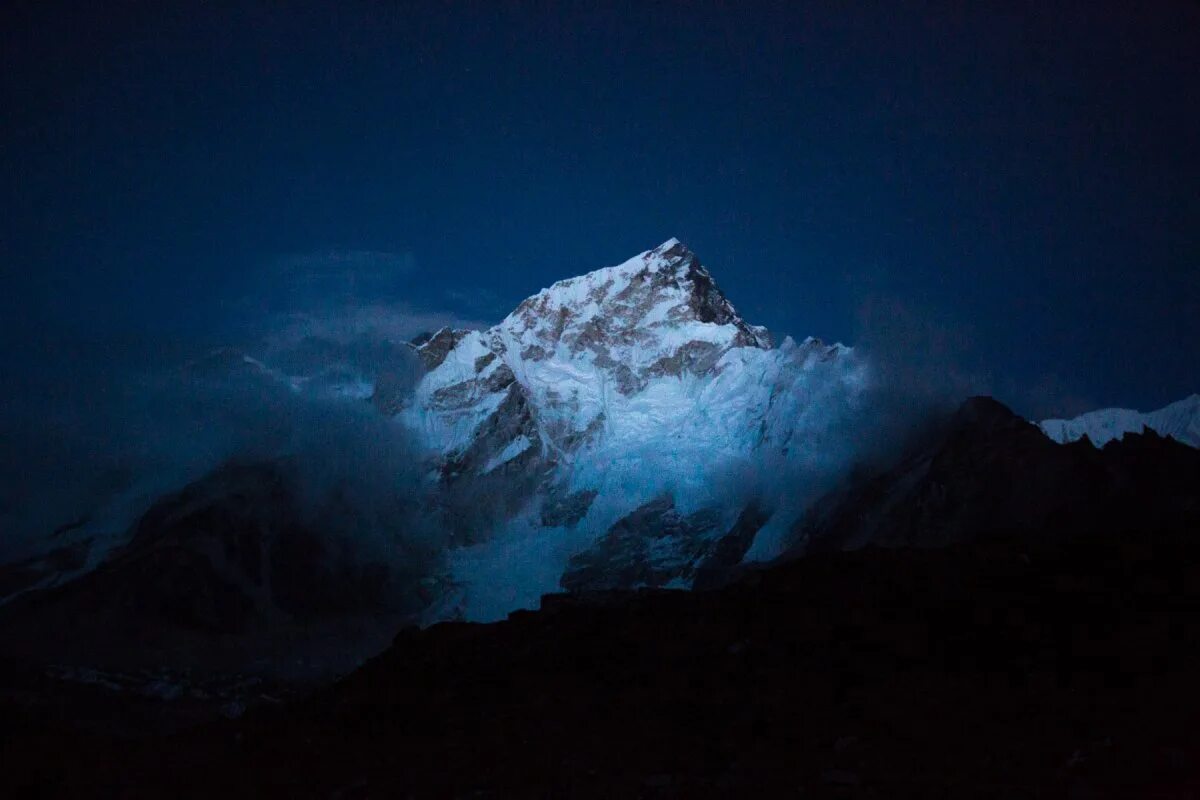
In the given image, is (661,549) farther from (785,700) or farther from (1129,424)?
(785,700)

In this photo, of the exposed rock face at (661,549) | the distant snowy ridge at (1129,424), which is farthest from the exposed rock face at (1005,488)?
the exposed rock face at (661,549)

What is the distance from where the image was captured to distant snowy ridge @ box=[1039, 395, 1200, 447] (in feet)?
333

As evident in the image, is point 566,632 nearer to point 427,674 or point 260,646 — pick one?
point 427,674

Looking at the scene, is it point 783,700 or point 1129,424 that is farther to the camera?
point 1129,424

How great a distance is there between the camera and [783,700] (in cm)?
2706

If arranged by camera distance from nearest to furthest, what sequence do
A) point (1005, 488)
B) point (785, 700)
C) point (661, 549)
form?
point (785, 700) < point (1005, 488) < point (661, 549)

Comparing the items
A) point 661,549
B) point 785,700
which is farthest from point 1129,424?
point 785,700

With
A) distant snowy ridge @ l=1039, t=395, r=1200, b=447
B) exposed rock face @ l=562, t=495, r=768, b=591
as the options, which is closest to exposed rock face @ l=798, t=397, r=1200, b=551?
distant snowy ridge @ l=1039, t=395, r=1200, b=447

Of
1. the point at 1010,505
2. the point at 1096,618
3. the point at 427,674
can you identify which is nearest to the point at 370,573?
the point at 1010,505

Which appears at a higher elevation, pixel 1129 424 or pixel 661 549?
pixel 661 549

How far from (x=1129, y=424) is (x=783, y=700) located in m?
106

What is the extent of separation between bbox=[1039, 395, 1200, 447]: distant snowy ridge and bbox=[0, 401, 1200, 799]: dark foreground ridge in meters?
63.2

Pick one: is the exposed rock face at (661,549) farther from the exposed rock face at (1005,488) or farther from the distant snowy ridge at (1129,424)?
the distant snowy ridge at (1129,424)

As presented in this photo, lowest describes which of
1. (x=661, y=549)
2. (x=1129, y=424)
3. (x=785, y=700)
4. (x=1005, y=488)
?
(x=785, y=700)
